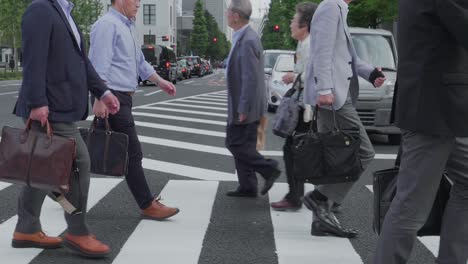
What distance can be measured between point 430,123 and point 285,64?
12.0 m

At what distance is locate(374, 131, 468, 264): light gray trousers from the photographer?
2.86 m

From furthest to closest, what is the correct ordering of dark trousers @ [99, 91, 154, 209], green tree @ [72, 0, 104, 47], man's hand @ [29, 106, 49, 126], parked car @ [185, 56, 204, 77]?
parked car @ [185, 56, 204, 77], green tree @ [72, 0, 104, 47], dark trousers @ [99, 91, 154, 209], man's hand @ [29, 106, 49, 126]

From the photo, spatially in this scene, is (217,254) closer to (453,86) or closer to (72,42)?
(72,42)

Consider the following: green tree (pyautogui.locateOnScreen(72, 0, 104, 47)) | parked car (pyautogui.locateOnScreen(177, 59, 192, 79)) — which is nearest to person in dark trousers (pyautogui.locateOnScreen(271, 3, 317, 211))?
parked car (pyautogui.locateOnScreen(177, 59, 192, 79))

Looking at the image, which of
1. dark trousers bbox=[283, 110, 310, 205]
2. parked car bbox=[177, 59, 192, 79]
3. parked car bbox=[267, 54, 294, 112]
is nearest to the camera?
dark trousers bbox=[283, 110, 310, 205]

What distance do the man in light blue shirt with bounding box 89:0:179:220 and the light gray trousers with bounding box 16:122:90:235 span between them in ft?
1.96

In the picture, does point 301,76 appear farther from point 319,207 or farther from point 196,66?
point 196,66

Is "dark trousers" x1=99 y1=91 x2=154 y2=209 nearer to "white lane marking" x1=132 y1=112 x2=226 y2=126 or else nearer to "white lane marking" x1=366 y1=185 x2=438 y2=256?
"white lane marking" x1=366 y1=185 x2=438 y2=256

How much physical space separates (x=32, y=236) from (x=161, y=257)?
85cm

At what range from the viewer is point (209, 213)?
5.15 m

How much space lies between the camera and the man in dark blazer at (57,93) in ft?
11.9

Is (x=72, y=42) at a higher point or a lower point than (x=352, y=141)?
higher

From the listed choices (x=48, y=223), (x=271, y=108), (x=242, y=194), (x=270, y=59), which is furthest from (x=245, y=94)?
(x=270, y=59)

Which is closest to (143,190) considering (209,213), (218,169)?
(209,213)
